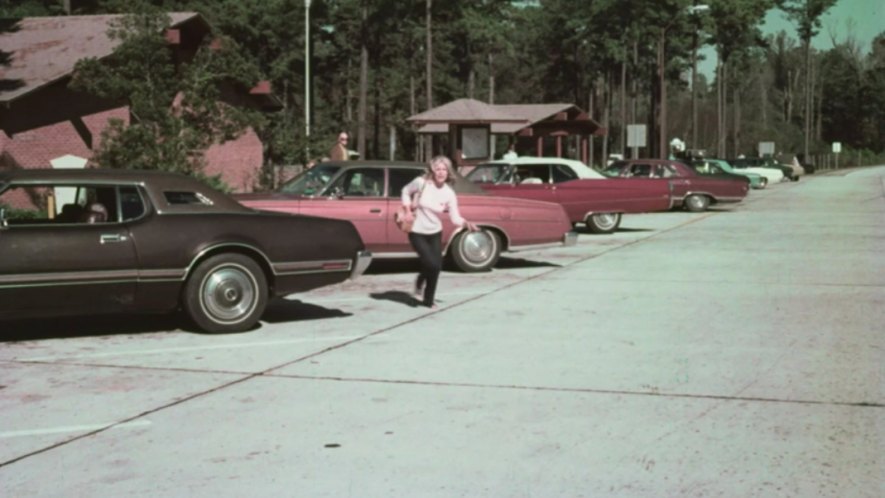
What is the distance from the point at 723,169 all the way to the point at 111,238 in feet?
130

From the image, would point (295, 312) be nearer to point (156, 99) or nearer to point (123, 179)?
point (123, 179)

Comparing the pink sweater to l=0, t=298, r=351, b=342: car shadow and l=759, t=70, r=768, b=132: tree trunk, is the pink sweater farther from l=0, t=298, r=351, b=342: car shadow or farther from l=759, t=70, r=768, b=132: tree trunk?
l=759, t=70, r=768, b=132: tree trunk

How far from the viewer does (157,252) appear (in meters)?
9.59

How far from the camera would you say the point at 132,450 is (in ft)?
20.4

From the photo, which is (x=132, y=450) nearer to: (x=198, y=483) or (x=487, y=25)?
(x=198, y=483)

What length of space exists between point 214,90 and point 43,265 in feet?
49.6

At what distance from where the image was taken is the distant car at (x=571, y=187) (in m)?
21.5

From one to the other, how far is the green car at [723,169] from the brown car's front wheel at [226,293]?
32061 mm

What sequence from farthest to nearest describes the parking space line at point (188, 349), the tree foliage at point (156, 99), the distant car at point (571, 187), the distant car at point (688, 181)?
the distant car at point (688, 181), the tree foliage at point (156, 99), the distant car at point (571, 187), the parking space line at point (188, 349)

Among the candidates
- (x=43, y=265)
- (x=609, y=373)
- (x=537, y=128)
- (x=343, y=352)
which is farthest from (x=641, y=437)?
(x=537, y=128)

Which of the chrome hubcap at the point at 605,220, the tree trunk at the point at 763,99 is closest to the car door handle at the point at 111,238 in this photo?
the chrome hubcap at the point at 605,220

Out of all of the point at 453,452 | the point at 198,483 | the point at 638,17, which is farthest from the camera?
the point at 638,17

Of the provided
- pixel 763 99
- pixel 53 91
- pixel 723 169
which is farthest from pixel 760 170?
pixel 763 99

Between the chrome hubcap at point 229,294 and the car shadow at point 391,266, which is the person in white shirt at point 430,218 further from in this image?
the car shadow at point 391,266
